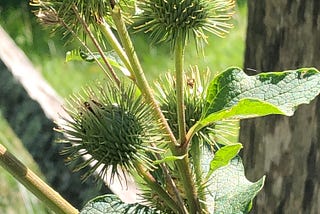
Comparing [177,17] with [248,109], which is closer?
[248,109]

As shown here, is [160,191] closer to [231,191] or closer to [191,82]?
[231,191]

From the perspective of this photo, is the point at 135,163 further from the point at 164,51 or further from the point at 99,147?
the point at 164,51

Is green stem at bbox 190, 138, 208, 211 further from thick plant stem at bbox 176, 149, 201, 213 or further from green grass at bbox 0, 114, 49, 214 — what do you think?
green grass at bbox 0, 114, 49, 214

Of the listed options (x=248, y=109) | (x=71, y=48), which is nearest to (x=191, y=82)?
(x=248, y=109)

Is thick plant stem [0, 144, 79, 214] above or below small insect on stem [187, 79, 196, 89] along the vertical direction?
below

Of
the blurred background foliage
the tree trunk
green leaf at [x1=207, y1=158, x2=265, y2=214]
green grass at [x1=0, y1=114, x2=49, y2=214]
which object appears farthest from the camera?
the blurred background foliage

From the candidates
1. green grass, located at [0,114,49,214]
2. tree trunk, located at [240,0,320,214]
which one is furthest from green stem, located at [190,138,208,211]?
green grass, located at [0,114,49,214]

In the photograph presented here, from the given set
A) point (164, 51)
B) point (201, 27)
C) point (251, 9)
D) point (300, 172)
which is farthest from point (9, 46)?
point (164, 51)
